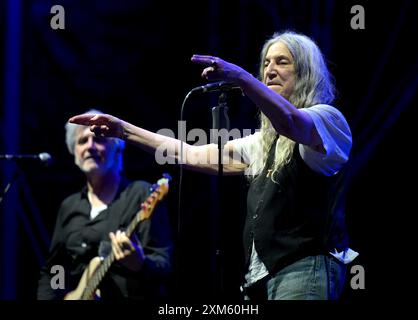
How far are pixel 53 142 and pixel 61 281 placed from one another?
1.33 meters

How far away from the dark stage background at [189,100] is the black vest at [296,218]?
3.30 feet

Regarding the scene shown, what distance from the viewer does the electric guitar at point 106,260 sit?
12.1ft

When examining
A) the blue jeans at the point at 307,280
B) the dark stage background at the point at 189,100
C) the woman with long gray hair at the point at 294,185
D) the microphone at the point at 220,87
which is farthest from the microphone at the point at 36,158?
the blue jeans at the point at 307,280

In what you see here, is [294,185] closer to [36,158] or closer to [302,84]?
[302,84]

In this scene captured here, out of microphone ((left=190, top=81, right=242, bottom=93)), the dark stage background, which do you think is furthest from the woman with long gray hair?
the dark stage background

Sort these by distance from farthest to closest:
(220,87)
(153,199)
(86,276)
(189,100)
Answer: (189,100), (86,276), (153,199), (220,87)

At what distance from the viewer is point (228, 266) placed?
3.96m

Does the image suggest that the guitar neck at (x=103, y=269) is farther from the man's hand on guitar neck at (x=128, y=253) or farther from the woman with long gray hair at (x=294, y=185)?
the woman with long gray hair at (x=294, y=185)

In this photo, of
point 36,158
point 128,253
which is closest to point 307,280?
point 128,253

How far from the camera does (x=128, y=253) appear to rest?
360cm

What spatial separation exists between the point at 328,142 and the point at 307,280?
530mm

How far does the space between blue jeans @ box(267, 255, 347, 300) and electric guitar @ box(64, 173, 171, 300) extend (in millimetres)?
1482
